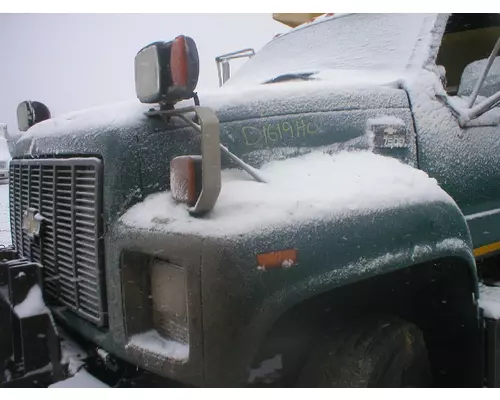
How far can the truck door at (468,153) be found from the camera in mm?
2508

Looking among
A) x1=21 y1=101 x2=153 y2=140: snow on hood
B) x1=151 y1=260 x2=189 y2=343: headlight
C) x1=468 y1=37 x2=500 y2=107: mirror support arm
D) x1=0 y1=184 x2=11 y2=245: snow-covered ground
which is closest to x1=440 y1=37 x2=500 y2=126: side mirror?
x1=468 y1=37 x2=500 y2=107: mirror support arm

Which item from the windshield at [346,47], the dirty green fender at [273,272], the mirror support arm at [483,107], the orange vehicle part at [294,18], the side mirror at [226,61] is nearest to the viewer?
the dirty green fender at [273,272]

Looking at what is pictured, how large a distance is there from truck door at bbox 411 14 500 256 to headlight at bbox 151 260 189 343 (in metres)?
1.36

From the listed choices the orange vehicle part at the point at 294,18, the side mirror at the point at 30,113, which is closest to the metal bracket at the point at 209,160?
the side mirror at the point at 30,113

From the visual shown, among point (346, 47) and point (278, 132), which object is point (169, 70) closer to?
point (278, 132)

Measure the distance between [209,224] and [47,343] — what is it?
2.89ft

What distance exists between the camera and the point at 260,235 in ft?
5.44

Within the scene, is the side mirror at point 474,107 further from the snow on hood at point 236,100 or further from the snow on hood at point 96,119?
the snow on hood at point 96,119

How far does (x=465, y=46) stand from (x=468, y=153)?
1729mm

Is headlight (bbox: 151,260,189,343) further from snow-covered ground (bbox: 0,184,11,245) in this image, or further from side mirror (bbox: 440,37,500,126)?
snow-covered ground (bbox: 0,184,11,245)

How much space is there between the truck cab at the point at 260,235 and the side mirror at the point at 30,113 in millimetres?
365

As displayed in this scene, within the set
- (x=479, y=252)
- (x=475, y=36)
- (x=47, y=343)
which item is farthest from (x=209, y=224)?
(x=475, y=36)

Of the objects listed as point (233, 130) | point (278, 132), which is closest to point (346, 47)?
point (278, 132)

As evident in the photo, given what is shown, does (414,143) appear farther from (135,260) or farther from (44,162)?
(44,162)
